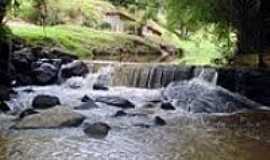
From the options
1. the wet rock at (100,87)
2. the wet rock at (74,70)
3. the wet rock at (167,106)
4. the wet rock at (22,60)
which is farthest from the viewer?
the wet rock at (74,70)

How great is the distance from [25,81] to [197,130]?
7.88 meters

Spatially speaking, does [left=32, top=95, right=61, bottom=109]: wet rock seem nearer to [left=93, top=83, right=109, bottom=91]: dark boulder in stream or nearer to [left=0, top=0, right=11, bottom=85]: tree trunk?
[left=0, top=0, right=11, bottom=85]: tree trunk

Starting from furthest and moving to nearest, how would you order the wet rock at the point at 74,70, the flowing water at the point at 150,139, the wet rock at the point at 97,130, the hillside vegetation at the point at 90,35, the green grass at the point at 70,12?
the green grass at the point at 70,12 < the hillside vegetation at the point at 90,35 < the wet rock at the point at 74,70 < the wet rock at the point at 97,130 < the flowing water at the point at 150,139

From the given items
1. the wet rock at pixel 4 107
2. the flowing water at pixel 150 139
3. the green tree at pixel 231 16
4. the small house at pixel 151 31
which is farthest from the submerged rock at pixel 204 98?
the small house at pixel 151 31

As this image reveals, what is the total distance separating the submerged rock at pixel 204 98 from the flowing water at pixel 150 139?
21.4 inches

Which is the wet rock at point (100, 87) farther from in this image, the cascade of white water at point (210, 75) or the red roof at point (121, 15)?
the red roof at point (121, 15)

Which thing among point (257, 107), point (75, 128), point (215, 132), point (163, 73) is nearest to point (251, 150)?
point (215, 132)

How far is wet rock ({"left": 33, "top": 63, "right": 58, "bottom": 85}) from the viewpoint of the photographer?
53.2ft

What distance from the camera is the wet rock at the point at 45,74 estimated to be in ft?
Result: 53.2

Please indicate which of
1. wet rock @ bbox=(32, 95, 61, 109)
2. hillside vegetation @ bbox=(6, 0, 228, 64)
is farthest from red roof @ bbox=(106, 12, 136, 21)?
wet rock @ bbox=(32, 95, 61, 109)

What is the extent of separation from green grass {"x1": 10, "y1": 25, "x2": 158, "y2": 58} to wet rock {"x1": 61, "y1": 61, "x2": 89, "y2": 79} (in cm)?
229

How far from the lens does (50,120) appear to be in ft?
32.0

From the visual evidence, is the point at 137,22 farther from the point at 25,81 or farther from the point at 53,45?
the point at 25,81

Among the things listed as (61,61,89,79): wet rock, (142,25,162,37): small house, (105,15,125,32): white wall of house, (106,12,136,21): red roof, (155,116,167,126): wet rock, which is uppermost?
(106,12,136,21): red roof
